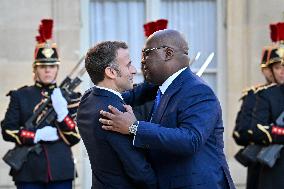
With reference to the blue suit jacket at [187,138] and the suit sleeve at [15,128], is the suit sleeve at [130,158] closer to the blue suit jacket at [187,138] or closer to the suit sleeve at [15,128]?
the blue suit jacket at [187,138]

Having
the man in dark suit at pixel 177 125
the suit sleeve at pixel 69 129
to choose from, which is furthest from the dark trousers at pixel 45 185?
the man in dark suit at pixel 177 125

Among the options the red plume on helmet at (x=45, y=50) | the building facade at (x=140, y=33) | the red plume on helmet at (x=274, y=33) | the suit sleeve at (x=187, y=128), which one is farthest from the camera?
the building facade at (x=140, y=33)

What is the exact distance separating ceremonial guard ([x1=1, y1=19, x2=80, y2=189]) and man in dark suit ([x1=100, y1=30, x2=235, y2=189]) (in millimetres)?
3143


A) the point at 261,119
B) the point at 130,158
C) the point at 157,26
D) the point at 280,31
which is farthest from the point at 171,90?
the point at 280,31

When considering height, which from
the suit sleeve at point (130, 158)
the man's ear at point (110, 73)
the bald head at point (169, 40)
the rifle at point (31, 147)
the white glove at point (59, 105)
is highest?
the bald head at point (169, 40)

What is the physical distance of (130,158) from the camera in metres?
4.57

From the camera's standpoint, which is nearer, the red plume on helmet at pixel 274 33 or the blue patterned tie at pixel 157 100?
the blue patterned tie at pixel 157 100

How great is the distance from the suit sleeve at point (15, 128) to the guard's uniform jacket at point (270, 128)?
202 centimetres

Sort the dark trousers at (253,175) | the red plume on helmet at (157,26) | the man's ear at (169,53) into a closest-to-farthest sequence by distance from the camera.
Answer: the man's ear at (169,53) < the red plume on helmet at (157,26) < the dark trousers at (253,175)

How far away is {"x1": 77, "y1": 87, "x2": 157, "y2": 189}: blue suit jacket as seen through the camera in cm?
458

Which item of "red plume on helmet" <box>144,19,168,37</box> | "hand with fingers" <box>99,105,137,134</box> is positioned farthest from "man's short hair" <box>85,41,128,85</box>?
"red plume on helmet" <box>144,19,168,37</box>

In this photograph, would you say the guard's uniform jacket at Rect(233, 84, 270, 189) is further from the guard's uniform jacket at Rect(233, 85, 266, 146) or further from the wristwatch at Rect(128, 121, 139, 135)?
the wristwatch at Rect(128, 121, 139, 135)

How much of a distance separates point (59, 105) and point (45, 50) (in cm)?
65

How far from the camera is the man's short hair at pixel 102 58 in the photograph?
472 cm
